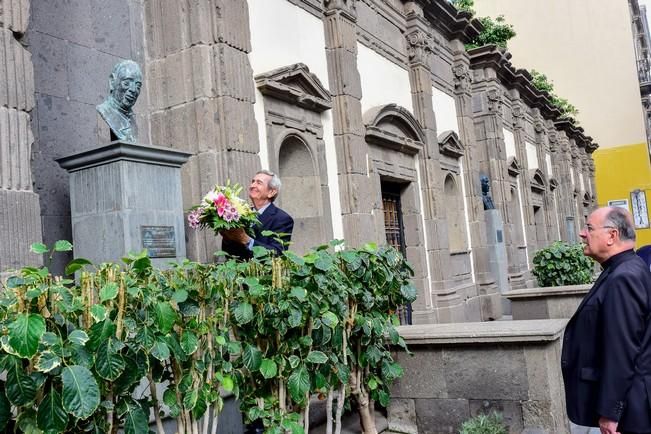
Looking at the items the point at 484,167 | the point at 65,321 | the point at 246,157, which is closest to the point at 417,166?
the point at 484,167

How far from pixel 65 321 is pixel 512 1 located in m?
33.0

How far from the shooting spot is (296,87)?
25.1 ft

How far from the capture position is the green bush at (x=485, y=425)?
4.20 metres

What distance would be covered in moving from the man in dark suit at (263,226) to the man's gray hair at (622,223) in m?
2.20

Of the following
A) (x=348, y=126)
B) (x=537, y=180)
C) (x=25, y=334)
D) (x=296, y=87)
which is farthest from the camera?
(x=537, y=180)

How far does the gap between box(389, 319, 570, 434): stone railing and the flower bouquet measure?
171cm

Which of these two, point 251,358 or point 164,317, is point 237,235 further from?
point 164,317

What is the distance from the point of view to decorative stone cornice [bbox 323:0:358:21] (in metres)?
8.81

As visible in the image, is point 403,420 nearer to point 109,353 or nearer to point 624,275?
point 624,275

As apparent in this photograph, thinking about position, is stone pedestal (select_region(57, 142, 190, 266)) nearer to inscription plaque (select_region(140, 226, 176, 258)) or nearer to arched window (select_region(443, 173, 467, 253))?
inscription plaque (select_region(140, 226, 176, 258))

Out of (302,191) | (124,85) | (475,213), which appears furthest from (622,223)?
(475,213)

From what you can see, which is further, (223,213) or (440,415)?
(440,415)

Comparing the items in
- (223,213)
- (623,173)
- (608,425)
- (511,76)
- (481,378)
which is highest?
(511,76)

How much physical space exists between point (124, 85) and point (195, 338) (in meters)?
2.55
